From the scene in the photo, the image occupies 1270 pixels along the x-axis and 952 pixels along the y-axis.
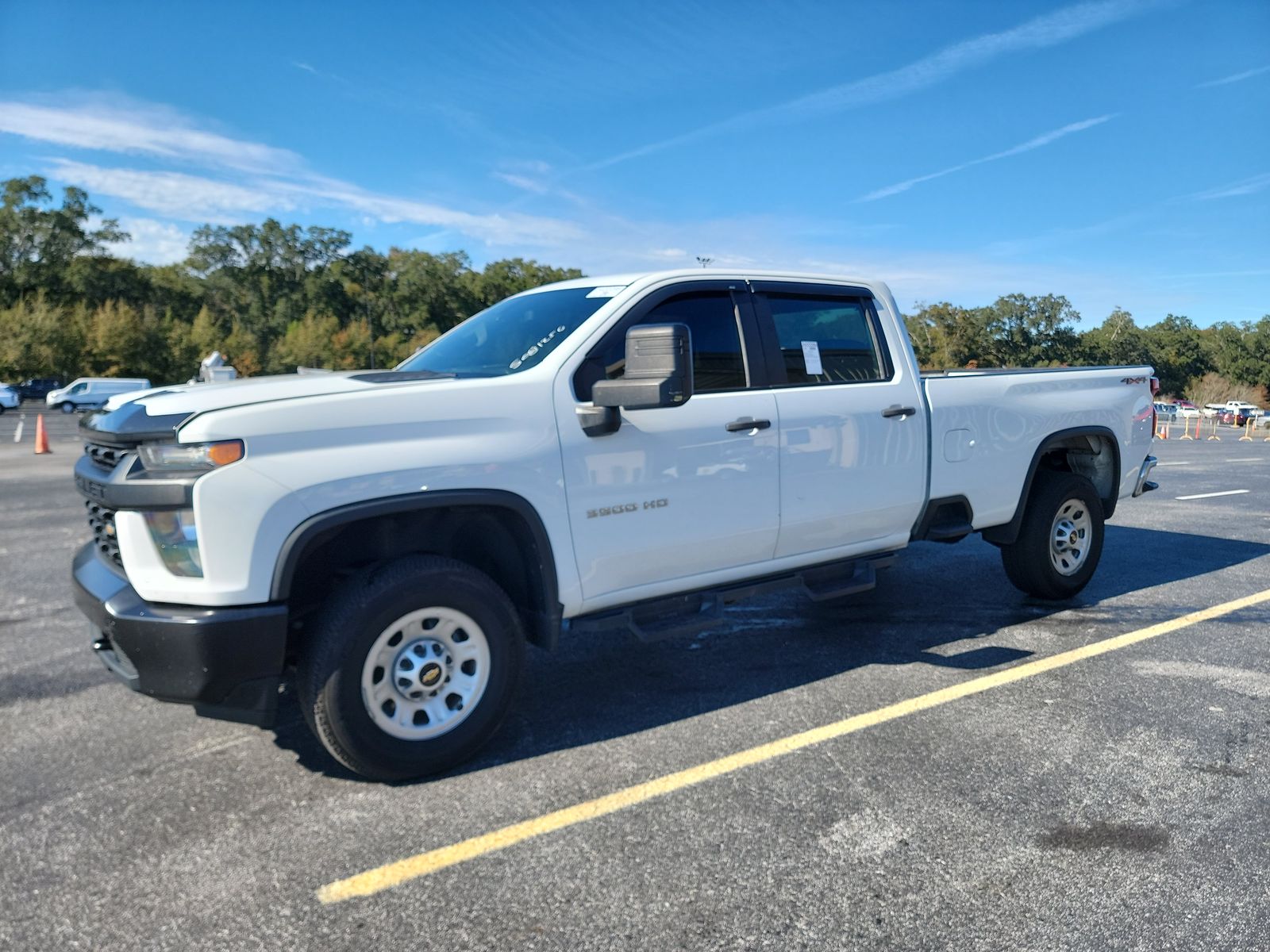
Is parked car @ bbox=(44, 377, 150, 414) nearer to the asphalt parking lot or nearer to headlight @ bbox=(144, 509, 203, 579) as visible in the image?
the asphalt parking lot

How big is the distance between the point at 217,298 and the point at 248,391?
108 metres

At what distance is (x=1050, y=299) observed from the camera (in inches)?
3371

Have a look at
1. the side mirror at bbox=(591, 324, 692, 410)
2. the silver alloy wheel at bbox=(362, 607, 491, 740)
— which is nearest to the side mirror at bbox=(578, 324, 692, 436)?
the side mirror at bbox=(591, 324, 692, 410)

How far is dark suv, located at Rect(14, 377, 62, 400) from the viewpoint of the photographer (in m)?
59.4

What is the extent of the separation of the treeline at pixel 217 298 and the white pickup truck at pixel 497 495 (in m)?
69.3

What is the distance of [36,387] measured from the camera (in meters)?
59.9

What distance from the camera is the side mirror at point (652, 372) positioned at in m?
3.52

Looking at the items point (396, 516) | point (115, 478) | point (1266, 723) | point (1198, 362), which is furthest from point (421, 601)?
point (1198, 362)

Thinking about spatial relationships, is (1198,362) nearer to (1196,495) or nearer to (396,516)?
(1196,495)

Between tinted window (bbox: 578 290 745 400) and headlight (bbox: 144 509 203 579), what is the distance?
6.28 ft

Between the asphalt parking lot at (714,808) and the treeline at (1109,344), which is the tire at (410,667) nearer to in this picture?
the asphalt parking lot at (714,808)

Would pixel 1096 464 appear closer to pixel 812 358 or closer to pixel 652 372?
pixel 812 358

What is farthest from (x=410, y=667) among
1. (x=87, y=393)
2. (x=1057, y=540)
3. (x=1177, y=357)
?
(x=1177, y=357)

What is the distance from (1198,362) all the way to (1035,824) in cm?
14452
